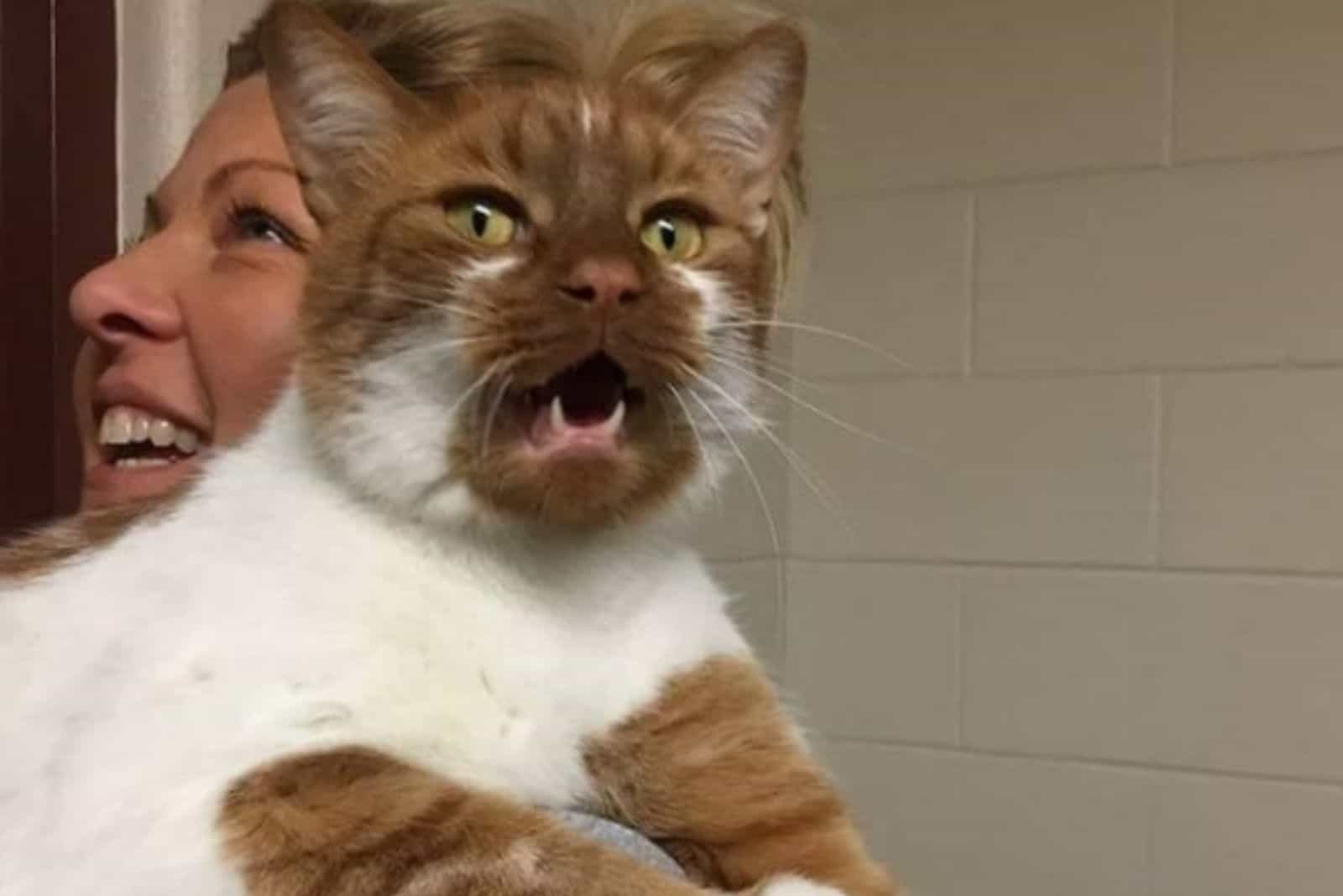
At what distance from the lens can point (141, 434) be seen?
135 cm

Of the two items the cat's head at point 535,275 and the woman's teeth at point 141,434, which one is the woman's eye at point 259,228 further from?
the cat's head at point 535,275

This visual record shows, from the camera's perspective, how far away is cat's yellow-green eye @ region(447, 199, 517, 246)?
35.4 inches

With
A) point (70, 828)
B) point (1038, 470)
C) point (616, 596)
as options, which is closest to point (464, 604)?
point (616, 596)

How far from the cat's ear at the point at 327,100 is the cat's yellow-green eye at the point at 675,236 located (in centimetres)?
16

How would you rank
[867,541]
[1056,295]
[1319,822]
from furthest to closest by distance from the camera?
[867,541]
[1056,295]
[1319,822]

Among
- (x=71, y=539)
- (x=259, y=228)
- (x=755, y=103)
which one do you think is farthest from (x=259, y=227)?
(x=755, y=103)

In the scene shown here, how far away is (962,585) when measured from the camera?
2137 mm

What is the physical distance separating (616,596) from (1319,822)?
1.22 meters

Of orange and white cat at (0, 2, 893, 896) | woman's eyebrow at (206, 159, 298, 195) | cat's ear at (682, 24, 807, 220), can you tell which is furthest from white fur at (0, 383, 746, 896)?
woman's eyebrow at (206, 159, 298, 195)

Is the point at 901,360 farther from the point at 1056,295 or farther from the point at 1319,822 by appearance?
the point at 1319,822

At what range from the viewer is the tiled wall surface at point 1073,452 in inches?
75.5

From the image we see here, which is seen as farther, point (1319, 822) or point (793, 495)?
point (793, 495)

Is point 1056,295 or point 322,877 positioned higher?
point 1056,295

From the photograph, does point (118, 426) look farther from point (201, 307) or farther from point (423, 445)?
point (423, 445)
